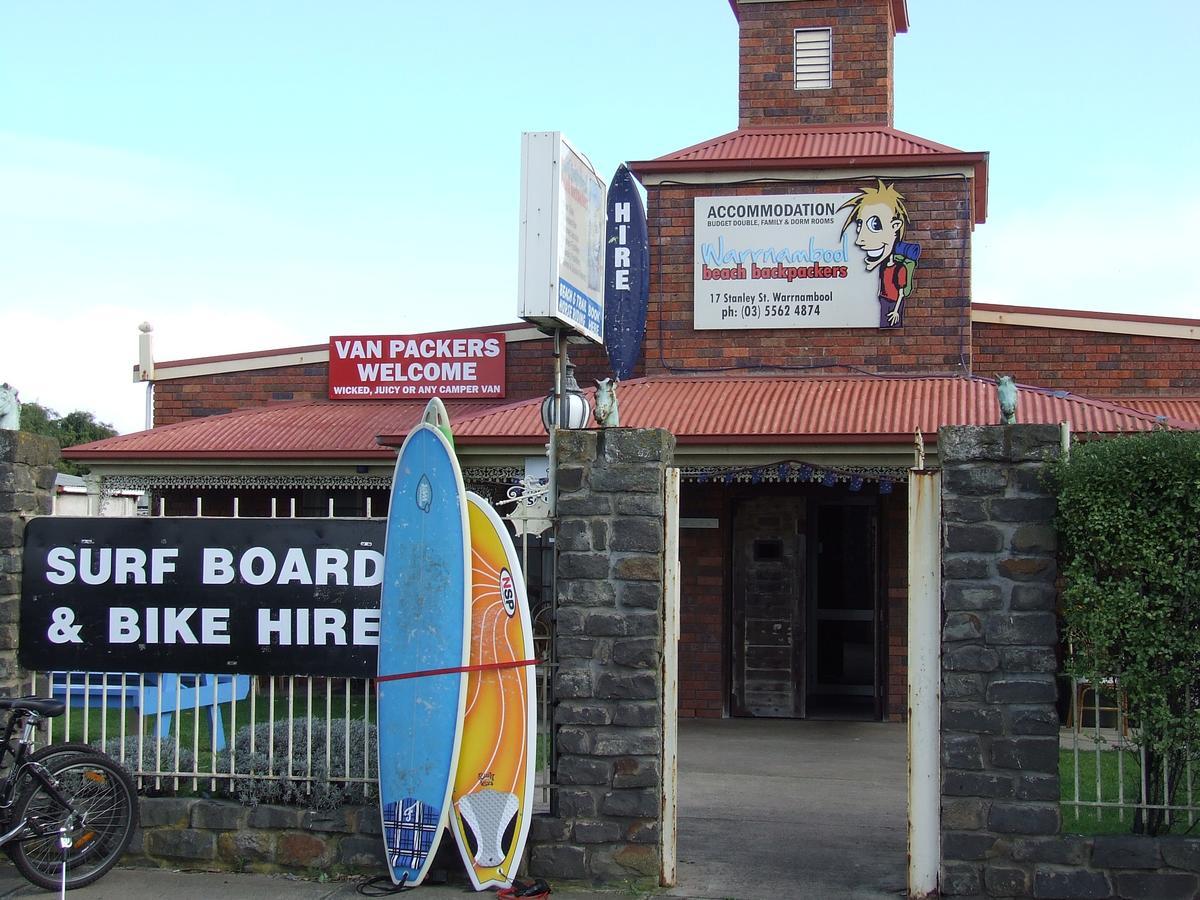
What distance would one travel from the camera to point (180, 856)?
691 centimetres

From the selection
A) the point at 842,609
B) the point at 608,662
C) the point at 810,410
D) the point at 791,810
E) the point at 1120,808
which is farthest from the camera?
the point at 842,609

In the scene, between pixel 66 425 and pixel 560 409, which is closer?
pixel 560 409

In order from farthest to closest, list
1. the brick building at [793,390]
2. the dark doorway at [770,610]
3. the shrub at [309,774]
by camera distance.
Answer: the dark doorway at [770,610], the brick building at [793,390], the shrub at [309,774]

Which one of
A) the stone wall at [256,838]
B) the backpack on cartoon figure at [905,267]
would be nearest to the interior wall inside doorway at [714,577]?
the backpack on cartoon figure at [905,267]

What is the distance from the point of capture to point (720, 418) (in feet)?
41.1

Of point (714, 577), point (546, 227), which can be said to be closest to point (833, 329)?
point (714, 577)

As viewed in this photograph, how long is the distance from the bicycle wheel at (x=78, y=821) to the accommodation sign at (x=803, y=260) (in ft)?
28.9

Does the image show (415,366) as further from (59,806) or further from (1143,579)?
(1143,579)

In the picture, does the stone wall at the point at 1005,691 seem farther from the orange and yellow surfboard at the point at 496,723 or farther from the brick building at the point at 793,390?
the brick building at the point at 793,390

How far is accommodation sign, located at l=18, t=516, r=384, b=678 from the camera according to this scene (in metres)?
6.91

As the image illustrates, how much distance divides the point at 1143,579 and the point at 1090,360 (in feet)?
30.0

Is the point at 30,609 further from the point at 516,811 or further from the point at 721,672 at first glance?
the point at 721,672

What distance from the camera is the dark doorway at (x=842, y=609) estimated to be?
44.4 feet

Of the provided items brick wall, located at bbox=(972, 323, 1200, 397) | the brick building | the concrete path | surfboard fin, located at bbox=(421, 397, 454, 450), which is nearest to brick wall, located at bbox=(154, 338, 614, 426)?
the brick building
